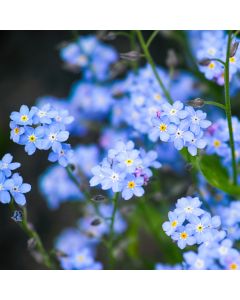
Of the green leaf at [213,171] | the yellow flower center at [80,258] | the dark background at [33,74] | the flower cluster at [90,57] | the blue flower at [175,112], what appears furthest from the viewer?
the dark background at [33,74]

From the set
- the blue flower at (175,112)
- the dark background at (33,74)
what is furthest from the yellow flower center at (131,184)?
the dark background at (33,74)

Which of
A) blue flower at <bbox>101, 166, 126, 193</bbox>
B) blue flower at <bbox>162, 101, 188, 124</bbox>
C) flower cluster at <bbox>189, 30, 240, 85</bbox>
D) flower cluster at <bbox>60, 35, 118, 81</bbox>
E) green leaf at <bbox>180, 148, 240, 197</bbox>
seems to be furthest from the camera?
flower cluster at <bbox>60, 35, 118, 81</bbox>

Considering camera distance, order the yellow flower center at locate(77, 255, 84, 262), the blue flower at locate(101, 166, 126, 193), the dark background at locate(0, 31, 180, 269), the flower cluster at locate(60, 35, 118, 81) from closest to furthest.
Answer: the blue flower at locate(101, 166, 126, 193) < the yellow flower center at locate(77, 255, 84, 262) < the flower cluster at locate(60, 35, 118, 81) < the dark background at locate(0, 31, 180, 269)

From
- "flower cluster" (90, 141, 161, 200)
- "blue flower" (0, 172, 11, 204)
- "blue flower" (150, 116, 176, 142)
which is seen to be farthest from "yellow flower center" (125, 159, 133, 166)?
"blue flower" (0, 172, 11, 204)

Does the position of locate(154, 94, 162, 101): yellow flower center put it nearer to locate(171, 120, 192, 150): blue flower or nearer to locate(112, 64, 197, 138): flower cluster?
locate(112, 64, 197, 138): flower cluster

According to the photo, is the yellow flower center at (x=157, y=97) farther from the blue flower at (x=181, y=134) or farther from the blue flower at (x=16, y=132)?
the blue flower at (x=16, y=132)

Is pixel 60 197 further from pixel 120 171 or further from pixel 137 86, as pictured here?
pixel 120 171
